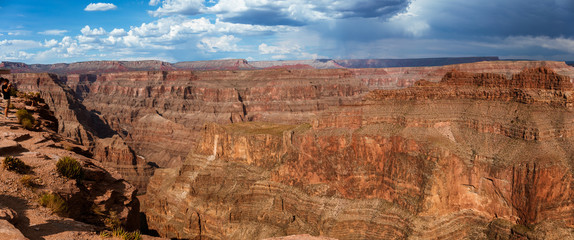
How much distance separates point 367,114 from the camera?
48.9 m

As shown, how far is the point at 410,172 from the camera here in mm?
42156

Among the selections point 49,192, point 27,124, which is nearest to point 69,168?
point 49,192

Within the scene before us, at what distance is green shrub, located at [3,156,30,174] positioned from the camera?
618 inches

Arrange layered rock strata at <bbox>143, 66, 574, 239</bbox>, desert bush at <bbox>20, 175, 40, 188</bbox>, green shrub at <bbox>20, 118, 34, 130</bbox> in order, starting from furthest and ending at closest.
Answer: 1. layered rock strata at <bbox>143, 66, 574, 239</bbox>
2. green shrub at <bbox>20, 118, 34, 130</bbox>
3. desert bush at <bbox>20, 175, 40, 188</bbox>

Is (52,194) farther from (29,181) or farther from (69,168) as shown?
(69,168)

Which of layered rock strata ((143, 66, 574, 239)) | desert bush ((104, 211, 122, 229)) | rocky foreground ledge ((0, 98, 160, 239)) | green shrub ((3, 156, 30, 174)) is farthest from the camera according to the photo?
layered rock strata ((143, 66, 574, 239))

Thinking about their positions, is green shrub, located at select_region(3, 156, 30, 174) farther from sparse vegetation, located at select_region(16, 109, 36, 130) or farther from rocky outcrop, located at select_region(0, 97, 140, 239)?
sparse vegetation, located at select_region(16, 109, 36, 130)

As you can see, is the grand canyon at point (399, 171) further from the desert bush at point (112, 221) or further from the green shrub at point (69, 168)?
the green shrub at point (69, 168)

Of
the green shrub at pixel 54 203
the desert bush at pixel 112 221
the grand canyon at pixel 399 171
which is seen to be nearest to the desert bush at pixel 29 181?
the green shrub at pixel 54 203

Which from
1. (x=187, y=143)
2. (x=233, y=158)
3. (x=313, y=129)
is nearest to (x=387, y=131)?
(x=313, y=129)

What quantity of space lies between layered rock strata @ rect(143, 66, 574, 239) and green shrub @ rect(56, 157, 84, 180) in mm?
29358

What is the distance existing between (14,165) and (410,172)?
3475cm

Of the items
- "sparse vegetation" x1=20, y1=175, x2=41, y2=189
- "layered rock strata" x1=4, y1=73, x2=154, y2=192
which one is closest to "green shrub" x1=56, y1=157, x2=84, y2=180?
"sparse vegetation" x1=20, y1=175, x2=41, y2=189

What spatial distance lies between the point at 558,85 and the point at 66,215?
43864mm
